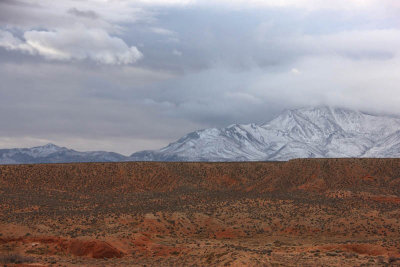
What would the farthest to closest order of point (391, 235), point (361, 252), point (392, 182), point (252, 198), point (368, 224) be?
point (392, 182) < point (252, 198) < point (368, 224) < point (391, 235) < point (361, 252)

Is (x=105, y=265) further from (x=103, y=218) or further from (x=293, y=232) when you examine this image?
(x=293, y=232)

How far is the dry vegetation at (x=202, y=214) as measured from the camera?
45.8m

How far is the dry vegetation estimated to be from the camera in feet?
150

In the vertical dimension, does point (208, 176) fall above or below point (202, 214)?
above

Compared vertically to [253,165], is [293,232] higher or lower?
lower

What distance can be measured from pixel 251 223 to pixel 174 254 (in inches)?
841

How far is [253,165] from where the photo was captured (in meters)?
116

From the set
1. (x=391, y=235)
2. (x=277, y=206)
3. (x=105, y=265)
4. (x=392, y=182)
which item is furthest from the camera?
(x=392, y=182)

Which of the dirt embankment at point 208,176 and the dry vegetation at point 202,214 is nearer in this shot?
the dry vegetation at point 202,214

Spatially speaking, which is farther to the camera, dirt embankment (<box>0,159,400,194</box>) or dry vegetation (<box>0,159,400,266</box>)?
dirt embankment (<box>0,159,400,194</box>)

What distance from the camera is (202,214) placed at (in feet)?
225

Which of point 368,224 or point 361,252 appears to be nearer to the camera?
point 361,252

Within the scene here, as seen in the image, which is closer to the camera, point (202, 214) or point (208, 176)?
point (202, 214)

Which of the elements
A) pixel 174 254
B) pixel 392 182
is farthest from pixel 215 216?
pixel 392 182
